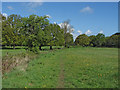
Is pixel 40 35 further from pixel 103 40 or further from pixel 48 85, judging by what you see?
pixel 103 40

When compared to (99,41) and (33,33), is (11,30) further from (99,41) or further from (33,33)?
(99,41)

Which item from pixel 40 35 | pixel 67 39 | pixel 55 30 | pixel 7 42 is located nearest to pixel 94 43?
pixel 67 39

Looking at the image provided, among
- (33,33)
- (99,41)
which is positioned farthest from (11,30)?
(99,41)

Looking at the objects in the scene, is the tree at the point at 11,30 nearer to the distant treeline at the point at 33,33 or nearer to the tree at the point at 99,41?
the distant treeline at the point at 33,33

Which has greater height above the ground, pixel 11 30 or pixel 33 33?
pixel 11 30

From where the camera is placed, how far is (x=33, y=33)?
89.9 feet

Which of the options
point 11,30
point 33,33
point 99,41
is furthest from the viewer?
point 99,41

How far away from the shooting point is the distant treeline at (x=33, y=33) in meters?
25.5

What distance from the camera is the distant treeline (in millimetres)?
25453

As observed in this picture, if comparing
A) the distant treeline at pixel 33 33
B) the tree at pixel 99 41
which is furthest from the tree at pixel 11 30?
the tree at pixel 99 41

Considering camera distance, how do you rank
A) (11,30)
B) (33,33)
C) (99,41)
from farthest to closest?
(99,41) → (11,30) → (33,33)

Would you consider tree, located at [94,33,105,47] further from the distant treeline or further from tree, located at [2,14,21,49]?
tree, located at [2,14,21,49]

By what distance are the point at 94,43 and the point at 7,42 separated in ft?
266

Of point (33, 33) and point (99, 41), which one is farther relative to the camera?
point (99, 41)
